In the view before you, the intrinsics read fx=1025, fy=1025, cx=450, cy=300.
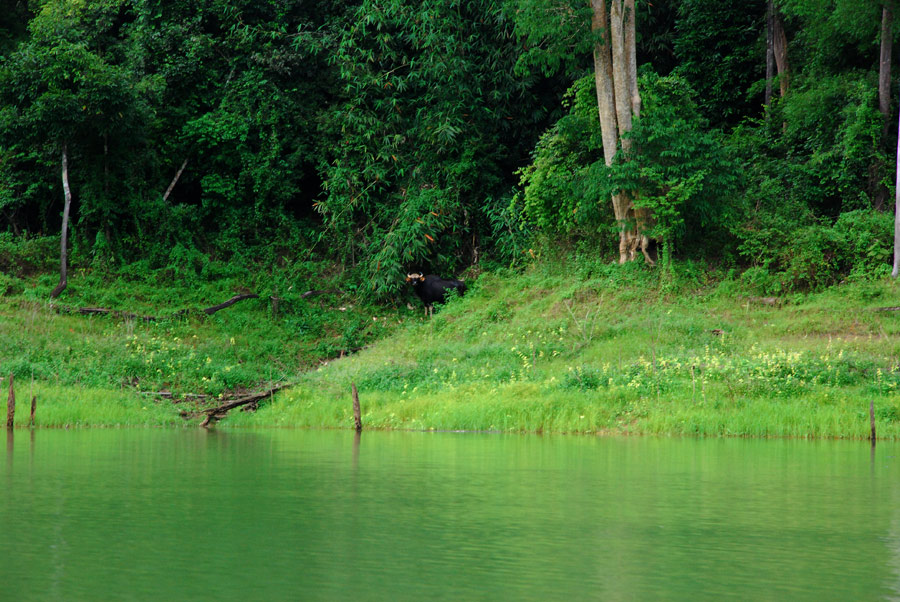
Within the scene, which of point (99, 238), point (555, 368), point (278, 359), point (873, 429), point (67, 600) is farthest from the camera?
point (99, 238)

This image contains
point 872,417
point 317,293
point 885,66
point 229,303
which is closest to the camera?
point 872,417

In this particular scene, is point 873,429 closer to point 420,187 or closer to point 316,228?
point 420,187

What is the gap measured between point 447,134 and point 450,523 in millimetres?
22226

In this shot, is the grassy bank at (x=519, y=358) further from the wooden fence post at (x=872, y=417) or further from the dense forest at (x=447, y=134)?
the dense forest at (x=447, y=134)

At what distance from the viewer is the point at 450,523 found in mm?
10133

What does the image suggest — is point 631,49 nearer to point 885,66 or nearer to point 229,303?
point 885,66

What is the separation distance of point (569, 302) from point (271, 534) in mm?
18559

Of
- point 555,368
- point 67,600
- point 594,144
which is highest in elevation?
point 594,144

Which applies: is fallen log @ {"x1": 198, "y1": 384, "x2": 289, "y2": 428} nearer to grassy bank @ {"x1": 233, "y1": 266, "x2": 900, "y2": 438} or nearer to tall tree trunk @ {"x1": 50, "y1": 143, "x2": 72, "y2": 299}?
grassy bank @ {"x1": 233, "y1": 266, "x2": 900, "y2": 438}

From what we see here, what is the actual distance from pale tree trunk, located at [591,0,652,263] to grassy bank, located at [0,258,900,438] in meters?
1.17

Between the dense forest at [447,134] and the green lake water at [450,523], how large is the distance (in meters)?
12.4

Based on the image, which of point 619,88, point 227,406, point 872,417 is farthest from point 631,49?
point 227,406

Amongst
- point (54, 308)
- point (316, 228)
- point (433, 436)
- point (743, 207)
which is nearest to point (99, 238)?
point (54, 308)

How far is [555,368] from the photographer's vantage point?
22.5 meters
